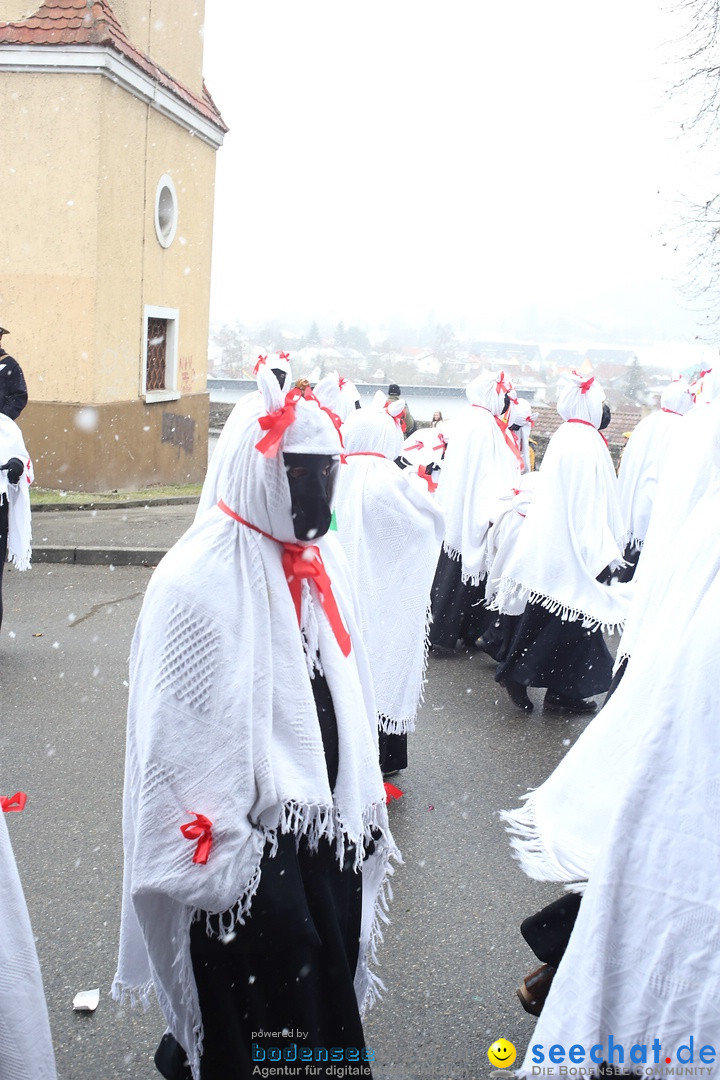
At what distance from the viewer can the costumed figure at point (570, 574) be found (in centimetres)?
670

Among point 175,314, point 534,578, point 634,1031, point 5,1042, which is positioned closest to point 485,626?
point 534,578

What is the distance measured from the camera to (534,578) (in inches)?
269

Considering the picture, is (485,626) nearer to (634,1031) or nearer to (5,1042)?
(634,1031)

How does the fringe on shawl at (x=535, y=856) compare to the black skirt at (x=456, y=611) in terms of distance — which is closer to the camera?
the fringe on shawl at (x=535, y=856)

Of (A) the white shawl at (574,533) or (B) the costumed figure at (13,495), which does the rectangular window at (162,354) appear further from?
(A) the white shawl at (574,533)

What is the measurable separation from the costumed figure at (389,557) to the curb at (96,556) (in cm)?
560

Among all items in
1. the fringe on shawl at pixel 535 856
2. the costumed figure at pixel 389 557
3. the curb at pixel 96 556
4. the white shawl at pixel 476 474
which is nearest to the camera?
the fringe on shawl at pixel 535 856

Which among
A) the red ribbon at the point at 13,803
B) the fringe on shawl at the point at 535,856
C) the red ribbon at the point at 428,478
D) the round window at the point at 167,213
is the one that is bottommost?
the fringe on shawl at the point at 535,856

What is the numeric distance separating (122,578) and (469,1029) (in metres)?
7.44

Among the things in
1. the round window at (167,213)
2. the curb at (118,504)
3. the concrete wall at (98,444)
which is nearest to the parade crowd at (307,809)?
the curb at (118,504)

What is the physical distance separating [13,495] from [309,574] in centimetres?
537

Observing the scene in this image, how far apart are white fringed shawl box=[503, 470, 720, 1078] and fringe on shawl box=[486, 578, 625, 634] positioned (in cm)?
399

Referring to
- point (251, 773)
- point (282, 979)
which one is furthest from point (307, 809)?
point (282, 979)

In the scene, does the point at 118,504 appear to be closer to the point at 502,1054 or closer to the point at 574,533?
the point at 574,533
